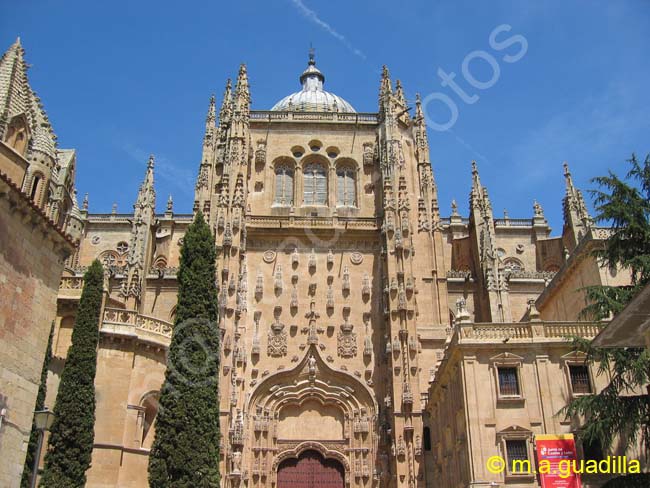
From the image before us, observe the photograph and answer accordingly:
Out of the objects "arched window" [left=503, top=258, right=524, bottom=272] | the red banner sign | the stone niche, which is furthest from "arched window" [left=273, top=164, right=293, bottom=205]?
the red banner sign

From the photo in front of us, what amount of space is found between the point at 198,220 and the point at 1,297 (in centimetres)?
870

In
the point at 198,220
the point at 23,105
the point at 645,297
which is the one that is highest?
the point at 23,105

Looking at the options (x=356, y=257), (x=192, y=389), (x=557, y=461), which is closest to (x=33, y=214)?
(x=192, y=389)

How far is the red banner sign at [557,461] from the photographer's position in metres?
20.0

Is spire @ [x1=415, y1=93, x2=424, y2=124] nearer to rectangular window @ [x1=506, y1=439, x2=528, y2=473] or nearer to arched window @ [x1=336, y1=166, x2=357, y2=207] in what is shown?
arched window @ [x1=336, y1=166, x2=357, y2=207]

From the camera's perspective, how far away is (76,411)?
66.4 ft

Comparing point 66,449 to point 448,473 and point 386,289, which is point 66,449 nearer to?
point 448,473

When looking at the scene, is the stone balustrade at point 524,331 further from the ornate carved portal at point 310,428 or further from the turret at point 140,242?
the turret at point 140,242

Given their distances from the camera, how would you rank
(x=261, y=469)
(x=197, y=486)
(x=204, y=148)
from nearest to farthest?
(x=197, y=486), (x=261, y=469), (x=204, y=148)

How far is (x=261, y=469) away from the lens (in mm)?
29641

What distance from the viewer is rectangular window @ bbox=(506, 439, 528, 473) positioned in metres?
20.7

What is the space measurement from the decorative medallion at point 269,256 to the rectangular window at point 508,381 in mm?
15097

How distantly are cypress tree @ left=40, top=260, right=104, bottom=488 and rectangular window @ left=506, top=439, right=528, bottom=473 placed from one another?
12.8 meters

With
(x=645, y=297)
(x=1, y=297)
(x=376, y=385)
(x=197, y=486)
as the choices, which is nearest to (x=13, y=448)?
(x=1, y=297)
